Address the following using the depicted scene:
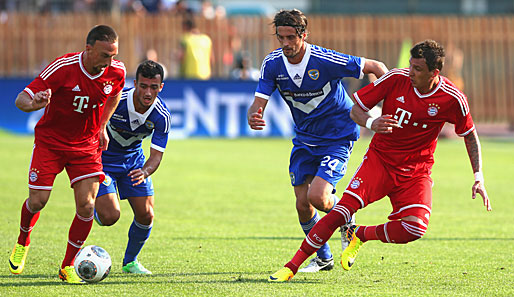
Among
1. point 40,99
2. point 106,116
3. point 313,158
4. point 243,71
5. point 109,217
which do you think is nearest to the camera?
point 40,99

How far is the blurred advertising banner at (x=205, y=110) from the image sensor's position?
2031cm

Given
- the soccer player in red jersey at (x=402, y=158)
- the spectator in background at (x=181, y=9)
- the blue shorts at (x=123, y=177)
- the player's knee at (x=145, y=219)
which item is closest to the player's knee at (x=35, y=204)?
the blue shorts at (x=123, y=177)

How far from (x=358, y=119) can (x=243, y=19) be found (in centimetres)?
1888

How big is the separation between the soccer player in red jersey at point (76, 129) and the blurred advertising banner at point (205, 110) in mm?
12972

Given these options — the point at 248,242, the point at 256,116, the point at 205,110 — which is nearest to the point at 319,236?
the point at 256,116

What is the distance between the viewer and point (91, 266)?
266 inches

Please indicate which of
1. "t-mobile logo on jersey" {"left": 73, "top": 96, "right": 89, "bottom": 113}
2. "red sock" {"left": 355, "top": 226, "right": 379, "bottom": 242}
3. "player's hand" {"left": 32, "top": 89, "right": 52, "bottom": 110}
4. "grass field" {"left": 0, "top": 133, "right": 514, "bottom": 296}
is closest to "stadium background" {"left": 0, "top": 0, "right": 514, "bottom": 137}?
"grass field" {"left": 0, "top": 133, "right": 514, "bottom": 296}

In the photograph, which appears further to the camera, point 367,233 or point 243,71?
point 243,71

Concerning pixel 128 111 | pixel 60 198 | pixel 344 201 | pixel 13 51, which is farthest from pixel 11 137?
pixel 344 201

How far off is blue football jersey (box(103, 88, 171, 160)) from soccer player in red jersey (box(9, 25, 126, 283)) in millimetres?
314

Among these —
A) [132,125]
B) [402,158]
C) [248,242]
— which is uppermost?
[132,125]

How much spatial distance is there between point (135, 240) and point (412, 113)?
2771 millimetres

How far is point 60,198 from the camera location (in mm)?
12023

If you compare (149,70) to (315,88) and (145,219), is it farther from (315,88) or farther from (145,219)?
(315,88)
